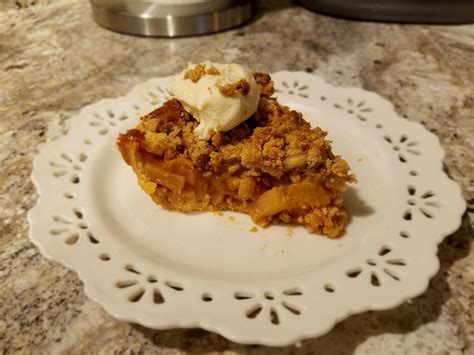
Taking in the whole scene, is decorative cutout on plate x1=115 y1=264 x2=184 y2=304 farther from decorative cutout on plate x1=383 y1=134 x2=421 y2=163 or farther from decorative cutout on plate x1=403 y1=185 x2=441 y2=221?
decorative cutout on plate x1=383 y1=134 x2=421 y2=163

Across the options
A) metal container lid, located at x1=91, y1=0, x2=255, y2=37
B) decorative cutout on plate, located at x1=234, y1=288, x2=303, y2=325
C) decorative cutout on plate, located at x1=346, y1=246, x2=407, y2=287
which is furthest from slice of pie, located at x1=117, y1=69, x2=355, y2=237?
metal container lid, located at x1=91, y1=0, x2=255, y2=37

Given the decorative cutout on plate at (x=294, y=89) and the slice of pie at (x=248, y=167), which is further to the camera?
the decorative cutout on plate at (x=294, y=89)

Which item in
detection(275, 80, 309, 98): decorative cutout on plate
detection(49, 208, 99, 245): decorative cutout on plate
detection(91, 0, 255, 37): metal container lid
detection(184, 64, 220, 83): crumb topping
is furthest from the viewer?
detection(91, 0, 255, 37): metal container lid

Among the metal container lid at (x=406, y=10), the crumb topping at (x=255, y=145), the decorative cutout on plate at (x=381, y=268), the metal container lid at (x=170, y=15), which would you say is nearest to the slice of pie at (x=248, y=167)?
the crumb topping at (x=255, y=145)

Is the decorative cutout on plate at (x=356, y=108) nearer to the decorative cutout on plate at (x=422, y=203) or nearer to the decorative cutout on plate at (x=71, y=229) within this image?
the decorative cutout on plate at (x=422, y=203)

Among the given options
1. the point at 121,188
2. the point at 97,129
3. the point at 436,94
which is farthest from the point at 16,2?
the point at 436,94

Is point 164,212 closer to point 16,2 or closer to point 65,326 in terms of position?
point 65,326
